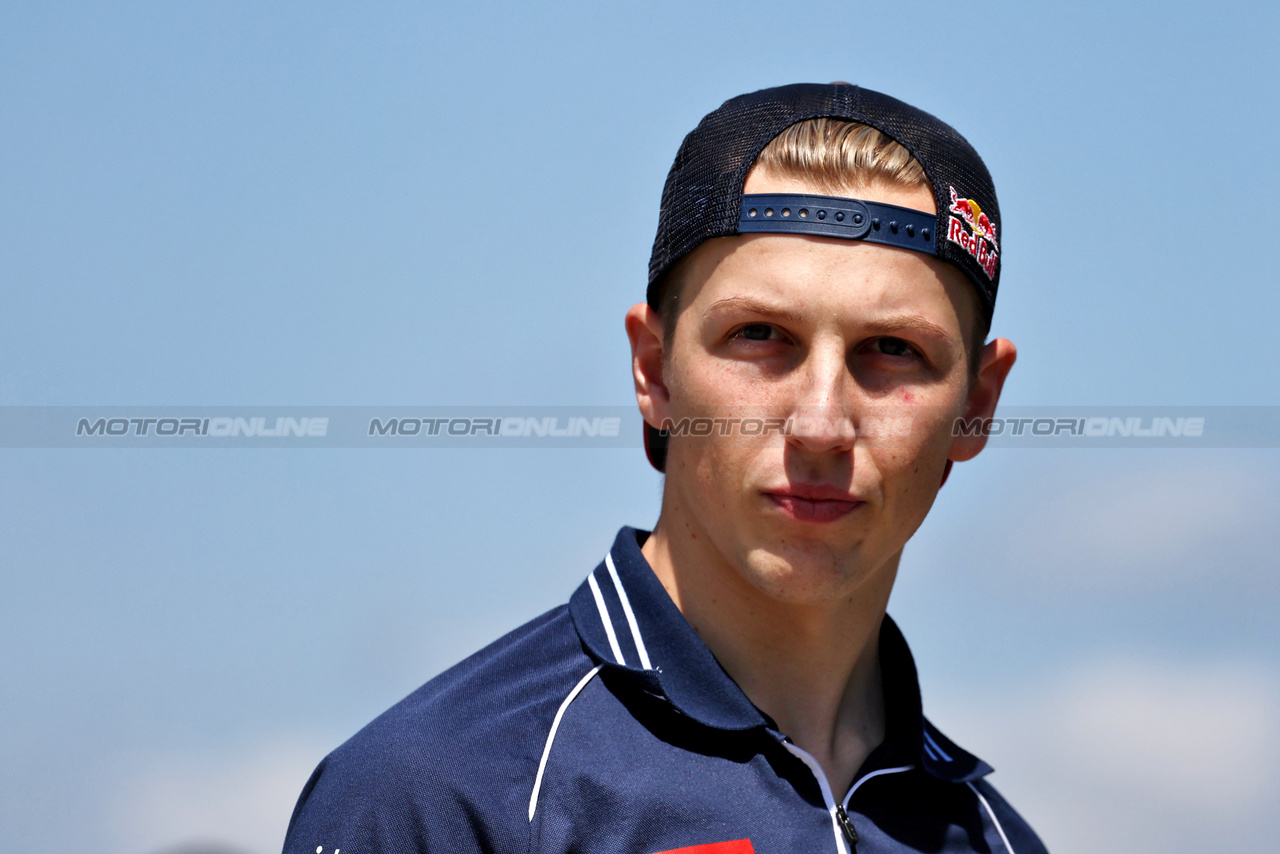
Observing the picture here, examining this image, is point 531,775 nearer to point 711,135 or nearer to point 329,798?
point 329,798

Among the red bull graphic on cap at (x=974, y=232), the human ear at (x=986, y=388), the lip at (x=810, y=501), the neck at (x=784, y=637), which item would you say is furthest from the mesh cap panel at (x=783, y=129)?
the neck at (x=784, y=637)

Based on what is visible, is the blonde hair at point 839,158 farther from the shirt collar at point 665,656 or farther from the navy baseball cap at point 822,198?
the shirt collar at point 665,656

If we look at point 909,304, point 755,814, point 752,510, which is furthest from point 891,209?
point 755,814

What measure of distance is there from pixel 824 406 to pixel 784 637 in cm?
87

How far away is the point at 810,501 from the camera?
359cm

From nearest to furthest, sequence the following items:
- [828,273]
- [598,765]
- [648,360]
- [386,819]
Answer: [386,819] < [598,765] < [828,273] < [648,360]

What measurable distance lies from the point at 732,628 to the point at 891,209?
141 centimetres

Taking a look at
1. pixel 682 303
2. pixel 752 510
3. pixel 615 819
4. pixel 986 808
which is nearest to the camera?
pixel 615 819

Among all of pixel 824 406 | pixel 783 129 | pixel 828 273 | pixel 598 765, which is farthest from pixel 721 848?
pixel 783 129

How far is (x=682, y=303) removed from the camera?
390cm

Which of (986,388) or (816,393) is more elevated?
(986,388)

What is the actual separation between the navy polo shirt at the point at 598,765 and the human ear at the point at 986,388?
1061 mm

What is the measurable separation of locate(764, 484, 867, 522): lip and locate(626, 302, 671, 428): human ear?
608 mm

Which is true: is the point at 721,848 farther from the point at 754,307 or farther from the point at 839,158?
the point at 839,158
